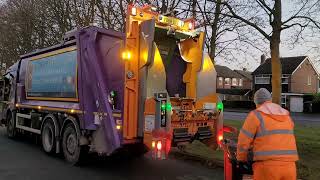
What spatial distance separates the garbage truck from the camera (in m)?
8.18

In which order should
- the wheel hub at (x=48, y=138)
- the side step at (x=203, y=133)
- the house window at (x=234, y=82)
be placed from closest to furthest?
the side step at (x=203, y=133)
the wheel hub at (x=48, y=138)
the house window at (x=234, y=82)

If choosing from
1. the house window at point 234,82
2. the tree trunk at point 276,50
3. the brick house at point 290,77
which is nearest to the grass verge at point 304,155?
the tree trunk at point 276,50

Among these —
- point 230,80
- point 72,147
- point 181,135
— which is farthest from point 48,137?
point 230,80

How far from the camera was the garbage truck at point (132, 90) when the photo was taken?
26.8 ft

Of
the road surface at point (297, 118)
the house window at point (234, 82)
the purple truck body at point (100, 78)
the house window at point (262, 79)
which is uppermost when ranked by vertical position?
the house window at point (234, 82)

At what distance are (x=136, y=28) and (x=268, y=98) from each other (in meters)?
3.76

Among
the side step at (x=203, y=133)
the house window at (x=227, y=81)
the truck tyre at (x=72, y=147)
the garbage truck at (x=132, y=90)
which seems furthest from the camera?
the house window at (x=227, y=81)

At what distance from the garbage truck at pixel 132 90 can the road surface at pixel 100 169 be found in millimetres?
414

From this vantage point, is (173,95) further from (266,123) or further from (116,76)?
(266,123)

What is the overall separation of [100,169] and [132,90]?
2.16m

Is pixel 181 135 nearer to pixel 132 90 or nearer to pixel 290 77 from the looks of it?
pixel 132 90

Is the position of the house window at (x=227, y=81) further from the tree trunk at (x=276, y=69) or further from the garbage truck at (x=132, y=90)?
the garbage truck at (x=132, y=90)

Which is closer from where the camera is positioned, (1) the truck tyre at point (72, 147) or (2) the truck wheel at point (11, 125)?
(1) the truck tyre at point (72, 147)

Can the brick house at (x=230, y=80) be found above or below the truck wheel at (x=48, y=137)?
above
